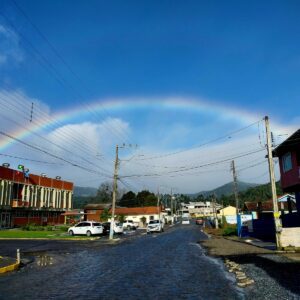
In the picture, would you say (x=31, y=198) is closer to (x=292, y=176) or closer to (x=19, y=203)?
(x=19, y=203)

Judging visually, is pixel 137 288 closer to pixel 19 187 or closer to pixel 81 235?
pixel 81 235

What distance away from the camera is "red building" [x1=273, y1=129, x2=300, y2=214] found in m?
32.2

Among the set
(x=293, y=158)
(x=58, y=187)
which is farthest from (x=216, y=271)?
(x=58, y=187)

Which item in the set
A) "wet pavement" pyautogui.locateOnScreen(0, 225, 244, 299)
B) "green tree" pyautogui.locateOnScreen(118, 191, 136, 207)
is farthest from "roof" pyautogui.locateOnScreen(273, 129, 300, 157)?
"green tree" pyautogui.locateOnScreen(118, 191, 136, 207)

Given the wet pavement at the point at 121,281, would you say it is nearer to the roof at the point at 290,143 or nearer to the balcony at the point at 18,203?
the roof at the point at 290,143

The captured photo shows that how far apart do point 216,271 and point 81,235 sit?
35.8 m

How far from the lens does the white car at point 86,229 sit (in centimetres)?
4903

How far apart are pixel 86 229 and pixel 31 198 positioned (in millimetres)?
23951

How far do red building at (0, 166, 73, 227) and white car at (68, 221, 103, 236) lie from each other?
15.6 metres

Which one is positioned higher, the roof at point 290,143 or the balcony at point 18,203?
the roof at point 290,143

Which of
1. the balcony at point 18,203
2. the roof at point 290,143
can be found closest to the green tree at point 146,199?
the balcony at point 18,203

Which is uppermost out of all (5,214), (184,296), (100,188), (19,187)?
(100,188)

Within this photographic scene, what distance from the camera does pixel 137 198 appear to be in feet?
532

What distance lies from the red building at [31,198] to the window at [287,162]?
133 feet
